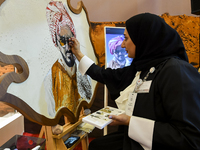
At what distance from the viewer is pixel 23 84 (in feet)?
2.48

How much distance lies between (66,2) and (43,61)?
0.55 m

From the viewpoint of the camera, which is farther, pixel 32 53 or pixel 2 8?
pixel 32 53

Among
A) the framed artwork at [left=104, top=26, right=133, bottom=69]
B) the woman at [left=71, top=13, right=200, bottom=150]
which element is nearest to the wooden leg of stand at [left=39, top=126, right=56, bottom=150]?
the woman at [left=71, top=13, right=200, bottom=150]

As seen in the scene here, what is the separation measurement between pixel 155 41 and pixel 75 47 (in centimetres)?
60

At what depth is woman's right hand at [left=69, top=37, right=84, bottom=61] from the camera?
1209 millimetres

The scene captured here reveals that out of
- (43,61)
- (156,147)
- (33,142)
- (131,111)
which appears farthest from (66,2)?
(156,147)

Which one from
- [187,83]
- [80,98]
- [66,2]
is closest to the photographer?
[187,83]

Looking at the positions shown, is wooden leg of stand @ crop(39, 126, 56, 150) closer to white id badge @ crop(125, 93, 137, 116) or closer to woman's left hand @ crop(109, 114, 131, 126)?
woman's left hand @ crop(109, 114, 131, 126)

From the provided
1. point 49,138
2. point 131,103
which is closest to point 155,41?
point 131,103

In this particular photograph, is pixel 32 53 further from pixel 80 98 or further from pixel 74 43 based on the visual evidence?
pixel 80 98

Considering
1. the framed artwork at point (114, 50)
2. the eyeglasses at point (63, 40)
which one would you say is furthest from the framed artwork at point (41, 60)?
the framed artwork at point (114, 50)

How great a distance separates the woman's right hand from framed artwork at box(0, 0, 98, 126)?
39 mm

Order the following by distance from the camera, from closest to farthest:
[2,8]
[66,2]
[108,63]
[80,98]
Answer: [2,8], [66,2], [80,98], [108,63]

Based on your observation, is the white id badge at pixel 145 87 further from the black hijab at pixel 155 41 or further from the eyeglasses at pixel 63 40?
the eyeglasses at pixel 63 40
